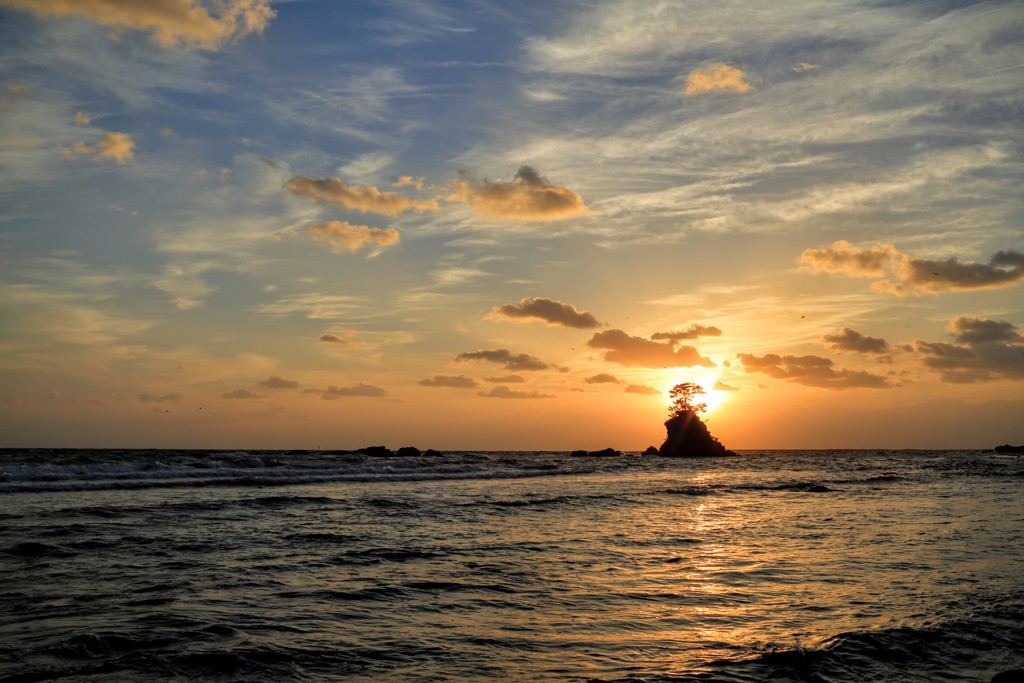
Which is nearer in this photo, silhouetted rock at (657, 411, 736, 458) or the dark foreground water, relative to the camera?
the dark foreground water

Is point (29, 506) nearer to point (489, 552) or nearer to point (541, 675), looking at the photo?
point (489, 552)

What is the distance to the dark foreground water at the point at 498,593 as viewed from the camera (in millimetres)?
9875

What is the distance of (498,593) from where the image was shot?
14.4 metres

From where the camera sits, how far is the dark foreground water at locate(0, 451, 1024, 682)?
9.88 meters

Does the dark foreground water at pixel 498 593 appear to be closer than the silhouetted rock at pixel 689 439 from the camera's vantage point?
Yes

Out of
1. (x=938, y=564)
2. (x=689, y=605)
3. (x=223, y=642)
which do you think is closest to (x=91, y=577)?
(x=223, y=642)

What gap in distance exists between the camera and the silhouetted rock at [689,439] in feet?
483

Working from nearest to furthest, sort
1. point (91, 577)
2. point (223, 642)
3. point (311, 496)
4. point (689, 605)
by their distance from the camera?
1. point (223, 642)
2. point (689, 605)
3. point (91, 577)
4. point (311, 496)

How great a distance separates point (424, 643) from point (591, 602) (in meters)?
4.02

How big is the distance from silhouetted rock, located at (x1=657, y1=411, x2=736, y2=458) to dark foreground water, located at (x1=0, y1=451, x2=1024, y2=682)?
118394 millimetres

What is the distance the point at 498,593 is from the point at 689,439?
139 m

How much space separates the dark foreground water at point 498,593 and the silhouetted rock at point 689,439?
11839 centimetres

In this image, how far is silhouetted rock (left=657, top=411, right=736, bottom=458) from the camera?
147 metres

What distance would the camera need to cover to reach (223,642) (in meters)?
10.6
